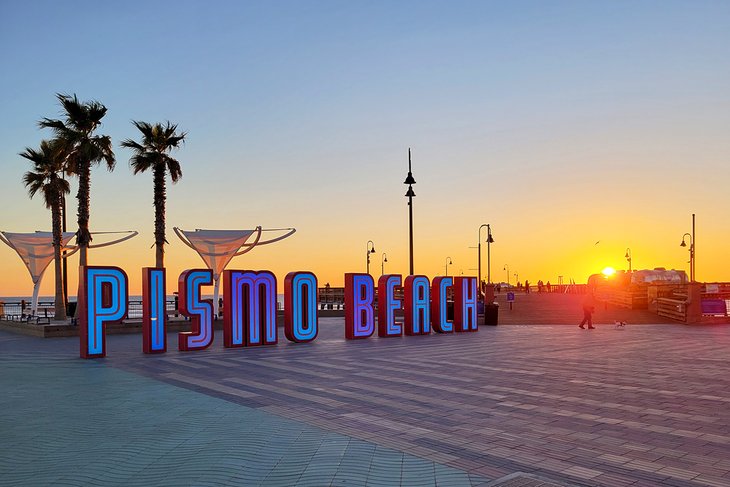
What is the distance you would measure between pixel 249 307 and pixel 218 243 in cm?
1981

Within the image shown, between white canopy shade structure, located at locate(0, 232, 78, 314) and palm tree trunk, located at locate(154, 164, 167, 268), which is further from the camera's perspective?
white canopy shade structure, located at locate(0, 232, 78, 314)

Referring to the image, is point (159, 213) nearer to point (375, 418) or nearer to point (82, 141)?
point (82, 141)

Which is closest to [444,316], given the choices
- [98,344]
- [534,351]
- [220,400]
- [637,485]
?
[534,351]

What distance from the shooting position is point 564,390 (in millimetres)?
12242

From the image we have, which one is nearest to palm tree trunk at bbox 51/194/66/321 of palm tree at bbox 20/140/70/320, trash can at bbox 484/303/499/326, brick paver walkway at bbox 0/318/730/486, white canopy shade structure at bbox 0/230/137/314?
palm tree at bbox 20/140/70/320

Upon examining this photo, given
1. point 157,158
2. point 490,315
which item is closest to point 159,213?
point 157,158

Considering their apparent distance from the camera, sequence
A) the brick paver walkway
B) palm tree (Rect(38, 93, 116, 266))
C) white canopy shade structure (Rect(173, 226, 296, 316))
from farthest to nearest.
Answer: white canopy shade structure (Rect(173, 226, 296, 316)) < palm tree (Rect(38, 93, 116, 266)) < the brick paver walkway

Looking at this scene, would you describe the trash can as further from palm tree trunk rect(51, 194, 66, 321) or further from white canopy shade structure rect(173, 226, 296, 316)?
palm tree trunk rect(51, 194, 66, 321)

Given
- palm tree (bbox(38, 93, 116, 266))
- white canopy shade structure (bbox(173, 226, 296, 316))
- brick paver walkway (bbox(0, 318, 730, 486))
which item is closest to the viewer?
brick paver walkway (bbox(0, 318, 730, 486))

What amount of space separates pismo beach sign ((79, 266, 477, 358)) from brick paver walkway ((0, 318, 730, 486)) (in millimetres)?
1494

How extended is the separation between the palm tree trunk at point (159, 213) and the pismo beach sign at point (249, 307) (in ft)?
37.8

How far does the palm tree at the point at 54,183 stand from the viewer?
114 ft

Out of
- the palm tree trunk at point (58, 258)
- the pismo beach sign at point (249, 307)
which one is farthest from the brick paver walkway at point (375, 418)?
the palm tree trunk at point (58, 258)

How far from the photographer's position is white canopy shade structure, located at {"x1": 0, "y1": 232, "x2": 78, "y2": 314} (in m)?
46.5
